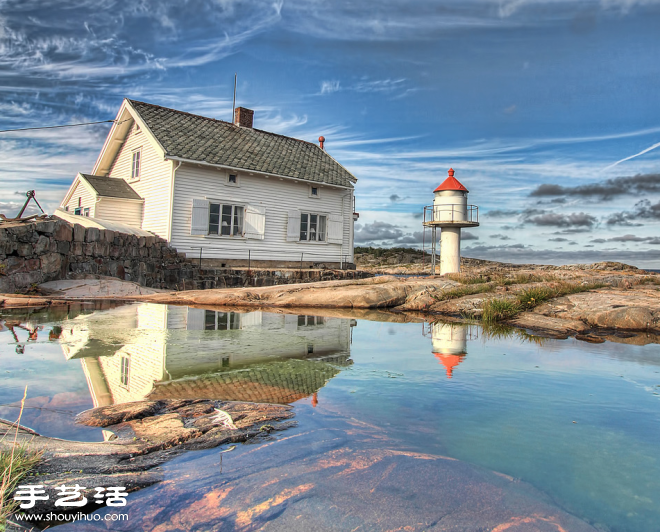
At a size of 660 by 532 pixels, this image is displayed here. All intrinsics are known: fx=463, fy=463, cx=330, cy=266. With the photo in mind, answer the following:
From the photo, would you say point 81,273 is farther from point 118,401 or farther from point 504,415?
point 504,415

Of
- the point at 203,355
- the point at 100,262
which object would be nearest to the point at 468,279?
the point at 203,355

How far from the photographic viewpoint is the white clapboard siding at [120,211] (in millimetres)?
17500

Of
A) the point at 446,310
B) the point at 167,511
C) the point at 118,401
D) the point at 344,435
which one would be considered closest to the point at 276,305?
the point at 446,310

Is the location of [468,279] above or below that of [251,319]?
above

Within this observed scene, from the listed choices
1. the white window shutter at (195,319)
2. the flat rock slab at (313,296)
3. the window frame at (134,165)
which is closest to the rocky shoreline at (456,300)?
the flat rock slab at (313,296)

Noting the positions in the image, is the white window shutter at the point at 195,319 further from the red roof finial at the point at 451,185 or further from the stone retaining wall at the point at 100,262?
the red roof finial at the point at 451,185

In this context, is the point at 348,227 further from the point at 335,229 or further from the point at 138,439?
the point at 138,439

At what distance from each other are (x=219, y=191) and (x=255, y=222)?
1.81 meters

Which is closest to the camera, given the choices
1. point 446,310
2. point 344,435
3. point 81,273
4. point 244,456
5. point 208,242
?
point 244,456

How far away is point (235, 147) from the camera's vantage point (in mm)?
18594

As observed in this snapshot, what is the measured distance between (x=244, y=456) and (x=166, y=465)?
1.46ft

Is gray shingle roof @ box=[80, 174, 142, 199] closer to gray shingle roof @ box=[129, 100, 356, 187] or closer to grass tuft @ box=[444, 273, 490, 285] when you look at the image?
gray shingle roof @ box=[129, 100, 356, 187]

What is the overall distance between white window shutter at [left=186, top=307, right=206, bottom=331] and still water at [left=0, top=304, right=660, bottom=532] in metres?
0.13

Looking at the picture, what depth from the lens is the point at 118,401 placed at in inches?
149
